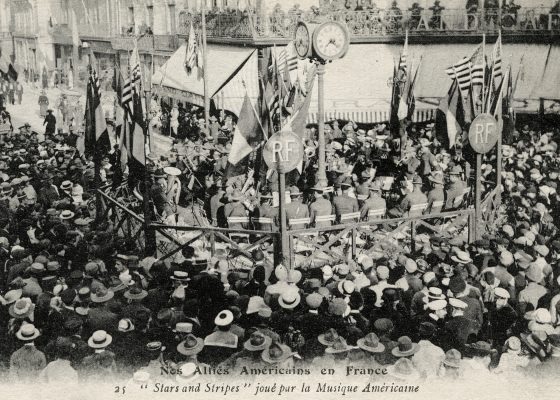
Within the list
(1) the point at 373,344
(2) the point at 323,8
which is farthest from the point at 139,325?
(2) the point at 323,8

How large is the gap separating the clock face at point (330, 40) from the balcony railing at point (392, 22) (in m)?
10.6

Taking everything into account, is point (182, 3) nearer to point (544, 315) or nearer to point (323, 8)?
point (323, 8)

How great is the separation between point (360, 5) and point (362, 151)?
9845 mm

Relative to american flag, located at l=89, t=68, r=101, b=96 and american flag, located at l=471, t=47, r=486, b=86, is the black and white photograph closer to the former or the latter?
american flag, located at l=89, t=68, r=101, b=96

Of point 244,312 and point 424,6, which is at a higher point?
point 424,6

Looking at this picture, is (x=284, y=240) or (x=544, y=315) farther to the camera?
(x=284, y=240)

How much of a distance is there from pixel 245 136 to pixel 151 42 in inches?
930

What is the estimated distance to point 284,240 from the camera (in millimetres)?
9828

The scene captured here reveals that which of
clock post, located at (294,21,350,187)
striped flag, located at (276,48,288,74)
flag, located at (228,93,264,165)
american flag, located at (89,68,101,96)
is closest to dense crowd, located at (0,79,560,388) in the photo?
flag, located at (228,93,264,165)

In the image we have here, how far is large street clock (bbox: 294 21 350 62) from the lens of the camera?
13.0 metres

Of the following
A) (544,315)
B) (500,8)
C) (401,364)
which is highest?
(500,8)

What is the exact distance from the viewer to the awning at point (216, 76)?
24.5 meters

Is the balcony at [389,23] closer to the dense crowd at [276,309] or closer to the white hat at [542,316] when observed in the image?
the dense crowd at [276,309]

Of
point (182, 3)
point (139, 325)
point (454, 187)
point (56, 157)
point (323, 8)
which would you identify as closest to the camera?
point (139, 325)
